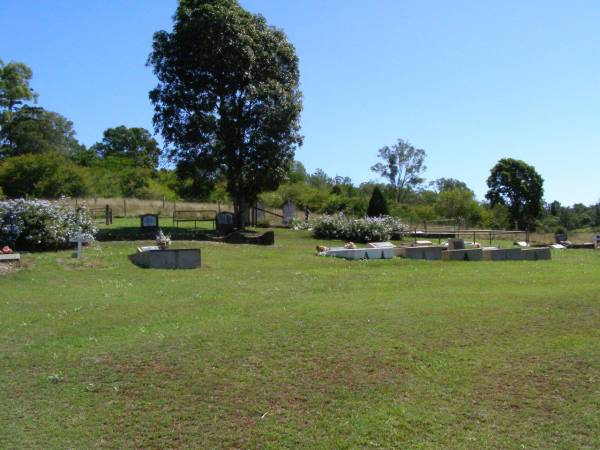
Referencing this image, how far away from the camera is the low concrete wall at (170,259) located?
1747cm

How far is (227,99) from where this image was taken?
31.8 metres

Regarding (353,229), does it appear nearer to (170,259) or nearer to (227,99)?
(227,99)

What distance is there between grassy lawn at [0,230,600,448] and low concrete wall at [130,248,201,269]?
139 inches

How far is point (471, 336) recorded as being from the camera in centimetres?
930

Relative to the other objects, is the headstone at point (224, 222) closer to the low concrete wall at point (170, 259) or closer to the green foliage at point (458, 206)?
the low concrete wall at point (170, 259)

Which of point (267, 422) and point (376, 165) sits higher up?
point (376, 165)

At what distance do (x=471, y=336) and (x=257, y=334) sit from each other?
3.17m

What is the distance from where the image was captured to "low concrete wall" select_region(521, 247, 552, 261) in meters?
22.1

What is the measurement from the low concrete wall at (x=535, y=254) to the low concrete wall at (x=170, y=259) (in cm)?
1168

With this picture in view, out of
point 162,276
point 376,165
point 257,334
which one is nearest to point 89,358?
point 257,334

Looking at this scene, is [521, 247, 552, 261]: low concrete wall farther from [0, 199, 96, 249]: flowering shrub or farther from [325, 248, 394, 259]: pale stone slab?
[0, 199, 96, 249]: flowering shrub

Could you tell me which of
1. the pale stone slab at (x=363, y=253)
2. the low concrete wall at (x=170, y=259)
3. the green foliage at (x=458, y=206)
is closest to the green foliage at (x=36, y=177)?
the pale stone slab at (x=363, y=253)

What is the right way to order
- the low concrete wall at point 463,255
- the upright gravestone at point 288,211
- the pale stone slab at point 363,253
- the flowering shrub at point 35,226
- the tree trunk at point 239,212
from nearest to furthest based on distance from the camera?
the flowering shrub at point 35,226, the pale stone slab at point 363,253, the low concrete wall at point 463,255, the tree trunk at point 239,212, the upright gravestone at point 288,211

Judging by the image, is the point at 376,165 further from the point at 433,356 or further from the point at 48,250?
the point at 433,356
